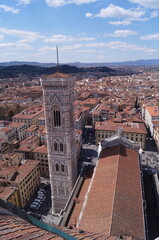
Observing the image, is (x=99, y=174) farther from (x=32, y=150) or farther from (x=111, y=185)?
(x=32, y=150)

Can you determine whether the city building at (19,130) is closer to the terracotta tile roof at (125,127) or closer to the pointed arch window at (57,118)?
the terracotta tile roof at (125,127)

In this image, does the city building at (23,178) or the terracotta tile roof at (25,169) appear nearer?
the city building at (23,178)

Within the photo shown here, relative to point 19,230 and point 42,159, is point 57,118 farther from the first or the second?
point 19,230

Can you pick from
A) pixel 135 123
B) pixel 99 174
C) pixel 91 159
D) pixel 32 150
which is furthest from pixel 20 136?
pixel 99 174

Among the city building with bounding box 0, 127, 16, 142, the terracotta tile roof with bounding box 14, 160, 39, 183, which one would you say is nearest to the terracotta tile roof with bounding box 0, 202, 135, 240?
the terracotta tile roof with bounding box 14, 160, 39, 183

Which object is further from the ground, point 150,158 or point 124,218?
point 124,218

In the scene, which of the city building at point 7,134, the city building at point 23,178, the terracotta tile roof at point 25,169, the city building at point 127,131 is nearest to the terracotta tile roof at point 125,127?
the city building at point 127,131

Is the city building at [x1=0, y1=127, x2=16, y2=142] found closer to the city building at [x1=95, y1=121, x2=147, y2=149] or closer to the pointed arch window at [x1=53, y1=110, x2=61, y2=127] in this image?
the city building at [x1=95, y1=121, x2=147, y2=149]
